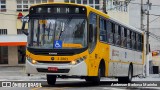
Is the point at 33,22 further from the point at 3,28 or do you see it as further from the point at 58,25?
the point at 3,28

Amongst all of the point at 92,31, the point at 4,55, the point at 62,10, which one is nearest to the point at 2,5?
the point at 4,55

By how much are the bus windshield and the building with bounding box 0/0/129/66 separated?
35.2 meters

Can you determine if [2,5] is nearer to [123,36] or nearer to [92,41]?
[123,36]

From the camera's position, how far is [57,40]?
1977 centimetres

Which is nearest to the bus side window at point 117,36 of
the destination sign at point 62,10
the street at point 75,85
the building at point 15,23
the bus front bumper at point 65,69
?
the street at point 75,85

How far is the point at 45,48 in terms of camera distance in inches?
784

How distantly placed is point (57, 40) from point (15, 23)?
3784 centimetres

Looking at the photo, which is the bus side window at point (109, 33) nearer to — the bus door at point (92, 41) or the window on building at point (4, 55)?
the bus door at point (92, 41)

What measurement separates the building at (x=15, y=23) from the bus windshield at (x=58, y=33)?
116 ft

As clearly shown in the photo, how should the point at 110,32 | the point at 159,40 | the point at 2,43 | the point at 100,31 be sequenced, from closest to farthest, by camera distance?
1. the point at 100,31
2. the point at 110,32
3. the point at 2,43
4. the point at 159,40

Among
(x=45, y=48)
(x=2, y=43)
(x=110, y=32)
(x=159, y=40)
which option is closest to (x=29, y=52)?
(x=45, y=48)

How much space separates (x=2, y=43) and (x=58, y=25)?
3623cm

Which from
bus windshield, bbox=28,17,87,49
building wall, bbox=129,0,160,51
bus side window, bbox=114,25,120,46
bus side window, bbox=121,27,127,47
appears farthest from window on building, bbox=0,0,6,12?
bus windshield, bbox=28,17,87,49

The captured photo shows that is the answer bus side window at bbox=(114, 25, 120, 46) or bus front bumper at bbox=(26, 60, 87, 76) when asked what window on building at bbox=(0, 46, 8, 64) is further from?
bus front bumper at bbox=(26, 60, 87, 76)
